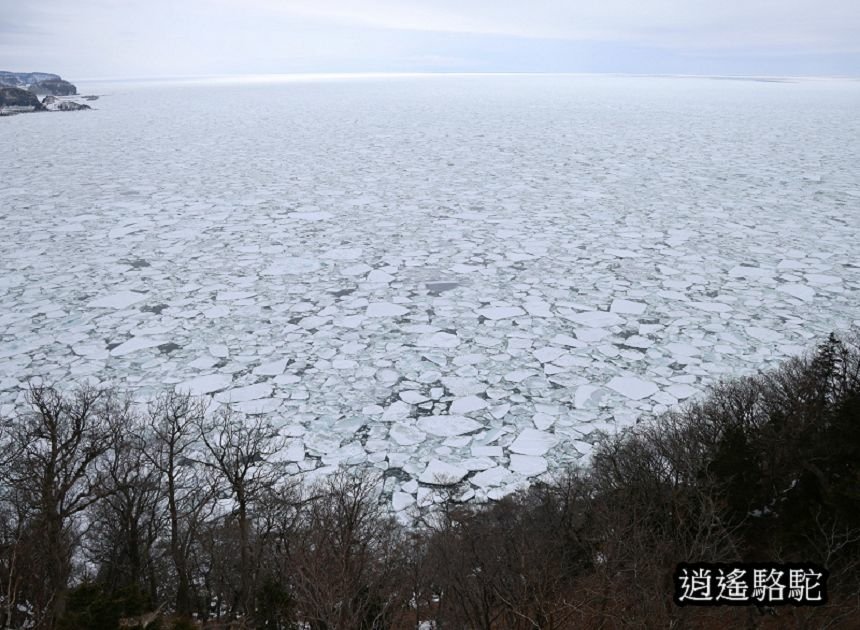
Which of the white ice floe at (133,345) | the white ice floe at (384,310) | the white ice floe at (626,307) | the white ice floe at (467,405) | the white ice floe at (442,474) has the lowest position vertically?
the white ice floe at (442,474)

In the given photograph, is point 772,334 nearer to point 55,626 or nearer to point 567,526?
point 567,526

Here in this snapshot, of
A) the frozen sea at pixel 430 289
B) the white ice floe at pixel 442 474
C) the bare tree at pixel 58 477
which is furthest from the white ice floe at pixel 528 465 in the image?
the bare tree at pixel 58 477

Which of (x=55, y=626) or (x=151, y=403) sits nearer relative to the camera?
(x=55, y=626)

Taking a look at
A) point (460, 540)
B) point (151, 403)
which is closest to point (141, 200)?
point (151, 403)

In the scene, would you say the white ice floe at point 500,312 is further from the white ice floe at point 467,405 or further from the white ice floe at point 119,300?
the white ice floe at point 119,300

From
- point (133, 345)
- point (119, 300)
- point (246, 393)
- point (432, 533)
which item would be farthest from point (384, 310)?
point (432, 533)

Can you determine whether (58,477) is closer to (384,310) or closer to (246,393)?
(246,393)

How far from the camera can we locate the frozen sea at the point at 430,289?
521 cm

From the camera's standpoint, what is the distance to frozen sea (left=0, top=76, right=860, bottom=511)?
5215mm

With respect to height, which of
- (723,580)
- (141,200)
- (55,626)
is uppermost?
(141,200)

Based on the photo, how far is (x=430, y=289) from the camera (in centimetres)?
764

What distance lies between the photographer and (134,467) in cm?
411

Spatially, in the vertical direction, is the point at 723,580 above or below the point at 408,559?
above

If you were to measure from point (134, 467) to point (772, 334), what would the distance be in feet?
19.2
